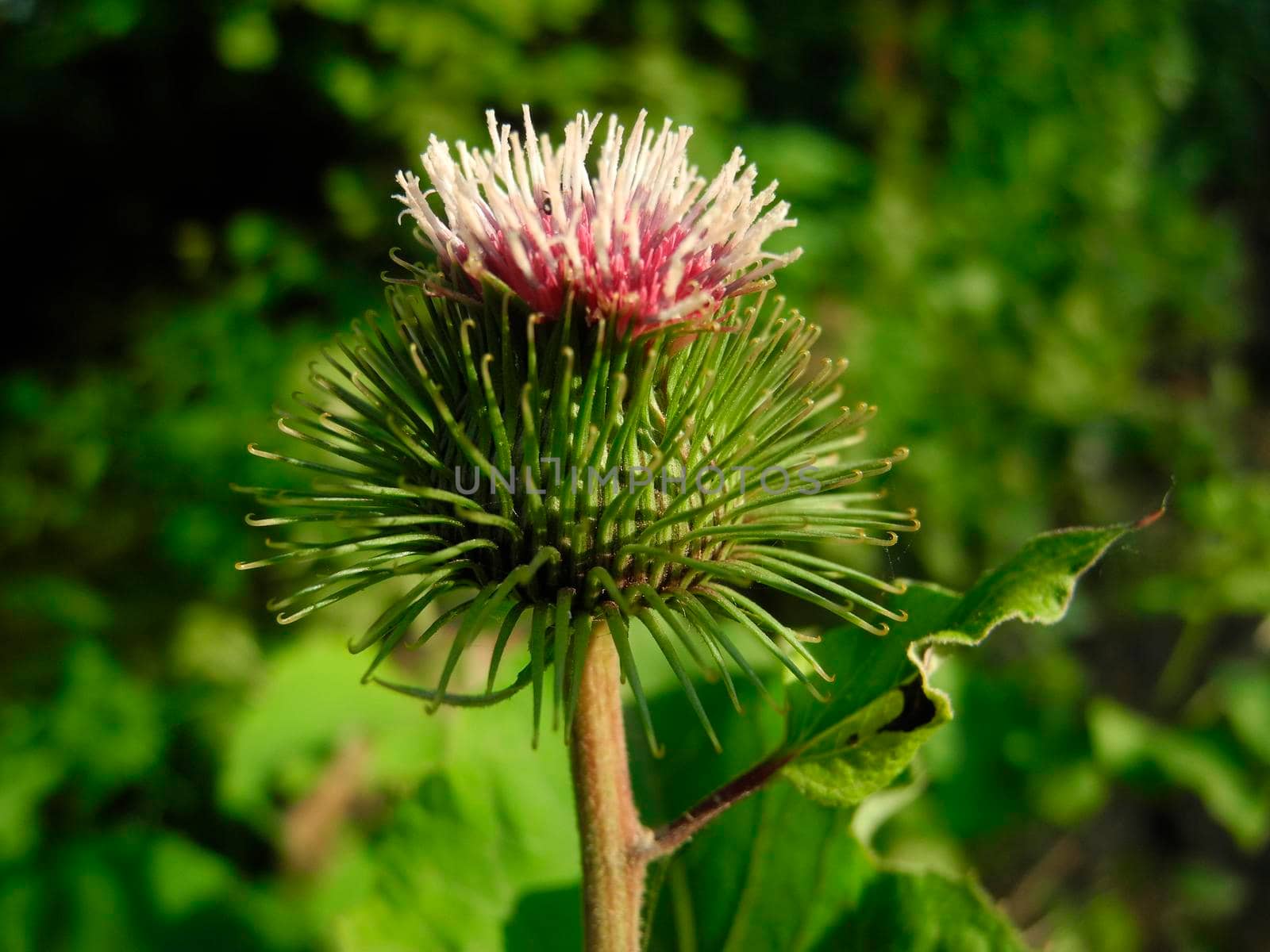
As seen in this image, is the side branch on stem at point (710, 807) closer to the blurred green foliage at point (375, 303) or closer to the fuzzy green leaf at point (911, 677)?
the fuzzy green leaf at point (911, 677)

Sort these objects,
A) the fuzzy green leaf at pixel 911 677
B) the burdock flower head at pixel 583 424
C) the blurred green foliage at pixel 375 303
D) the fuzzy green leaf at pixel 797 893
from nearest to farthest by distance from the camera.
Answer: the fuzzy green leaf at pixel 911 677, the burdock flower head at pixel 583 424, the fuzzy green leaf at pixel 797 893, the blurred green foliage at pixel 375 303

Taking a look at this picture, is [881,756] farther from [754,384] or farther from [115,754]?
[115,754]

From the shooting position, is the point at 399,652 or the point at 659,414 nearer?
the point at 659,414

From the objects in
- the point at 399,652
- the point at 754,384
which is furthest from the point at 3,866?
the point at 754,384

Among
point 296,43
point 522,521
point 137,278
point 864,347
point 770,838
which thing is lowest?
point 770,838

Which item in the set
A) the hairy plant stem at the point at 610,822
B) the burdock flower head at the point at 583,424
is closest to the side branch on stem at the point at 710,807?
the hairy plant stem at the point at 610,822

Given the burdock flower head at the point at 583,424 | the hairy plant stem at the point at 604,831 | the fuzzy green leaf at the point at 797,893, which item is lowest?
the fuzzy green leaf at the point at 797,893

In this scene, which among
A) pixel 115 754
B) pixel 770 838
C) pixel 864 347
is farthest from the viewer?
pixel 864 347

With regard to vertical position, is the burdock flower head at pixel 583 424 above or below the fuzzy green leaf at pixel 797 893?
above

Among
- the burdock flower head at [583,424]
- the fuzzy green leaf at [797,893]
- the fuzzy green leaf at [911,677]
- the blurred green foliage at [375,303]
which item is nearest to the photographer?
the fuzzy green leaf at [911,677]
